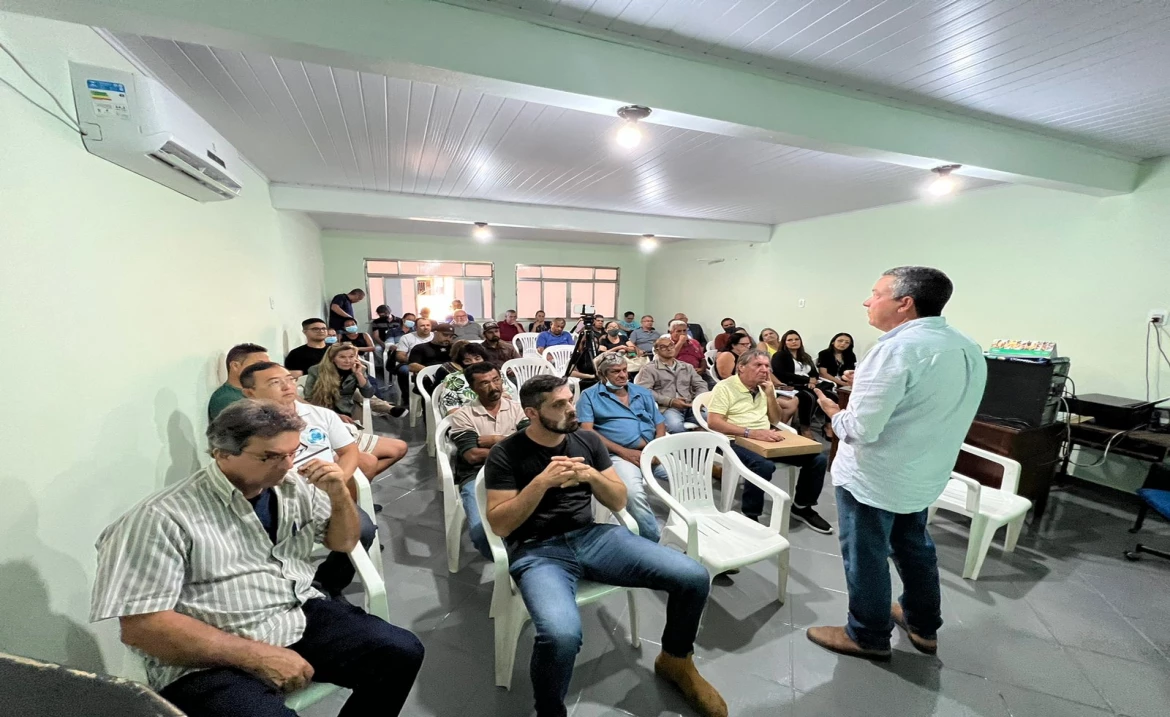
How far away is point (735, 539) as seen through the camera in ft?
6.20

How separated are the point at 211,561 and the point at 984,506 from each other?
3275 millimetres

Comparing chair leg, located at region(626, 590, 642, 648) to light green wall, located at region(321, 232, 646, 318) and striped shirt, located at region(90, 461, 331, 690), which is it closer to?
striped shirt, located at region(90, 461, 331, 690)

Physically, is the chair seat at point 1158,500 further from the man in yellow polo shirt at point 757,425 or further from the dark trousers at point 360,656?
the dark trousers at point 360,656

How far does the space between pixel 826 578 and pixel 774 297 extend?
4.85m

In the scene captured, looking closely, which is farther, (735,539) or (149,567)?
(735,539)

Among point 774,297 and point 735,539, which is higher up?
point 774,297

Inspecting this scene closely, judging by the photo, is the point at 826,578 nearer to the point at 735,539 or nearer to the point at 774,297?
the point at 735,539

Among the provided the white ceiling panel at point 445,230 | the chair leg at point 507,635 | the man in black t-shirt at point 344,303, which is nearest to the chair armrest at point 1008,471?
the chair leg at point 507,635

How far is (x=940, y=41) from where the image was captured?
5.45ft

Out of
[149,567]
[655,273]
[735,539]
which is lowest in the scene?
[735,539]

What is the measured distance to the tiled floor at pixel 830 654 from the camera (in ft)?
4.91

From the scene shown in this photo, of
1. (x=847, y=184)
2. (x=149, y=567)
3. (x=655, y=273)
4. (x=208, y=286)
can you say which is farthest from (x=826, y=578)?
(x=655, y=273)

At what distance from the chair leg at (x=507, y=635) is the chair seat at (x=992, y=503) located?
82.8 inches

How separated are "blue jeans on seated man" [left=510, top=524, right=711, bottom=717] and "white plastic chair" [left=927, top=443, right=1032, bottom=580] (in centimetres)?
143
